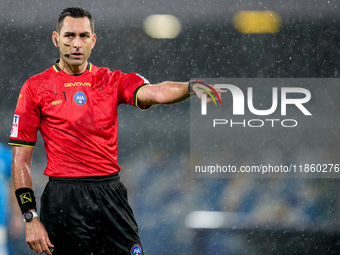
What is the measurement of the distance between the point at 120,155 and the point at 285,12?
2073 mm

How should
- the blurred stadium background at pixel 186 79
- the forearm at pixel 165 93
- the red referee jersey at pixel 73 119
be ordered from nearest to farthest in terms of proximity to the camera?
the forearm at pixel 165 93 < the red referee jersey at pixel 73 119 < the blurred stadium background at pixel 186 79

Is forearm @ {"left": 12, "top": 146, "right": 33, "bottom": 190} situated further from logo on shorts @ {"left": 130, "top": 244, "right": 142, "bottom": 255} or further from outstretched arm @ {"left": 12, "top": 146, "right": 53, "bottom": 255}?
logo on shorts @ {"left": 130, "top": 244, "right": 142, "bottom": 255}

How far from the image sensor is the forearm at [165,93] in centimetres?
286

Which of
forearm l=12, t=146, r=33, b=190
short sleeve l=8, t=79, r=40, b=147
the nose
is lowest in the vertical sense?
forearm l=12, t=146, r=33, b=190

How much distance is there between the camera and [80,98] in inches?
120

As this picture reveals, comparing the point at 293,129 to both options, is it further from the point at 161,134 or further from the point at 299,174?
the point at 161,134

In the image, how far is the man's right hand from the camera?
283 centimetres

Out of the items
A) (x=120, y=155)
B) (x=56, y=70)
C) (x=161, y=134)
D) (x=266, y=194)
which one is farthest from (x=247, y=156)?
(x=56, y=70)

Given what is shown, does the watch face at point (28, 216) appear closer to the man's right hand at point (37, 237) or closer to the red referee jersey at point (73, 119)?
the man's right hand at point (37, 237)

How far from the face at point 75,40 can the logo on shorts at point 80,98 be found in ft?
0.55

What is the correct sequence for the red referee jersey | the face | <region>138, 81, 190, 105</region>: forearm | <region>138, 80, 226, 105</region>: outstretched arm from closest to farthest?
<region>138, 80, 226, 105</region>: outstretched arm, <region>138, 81, 190, 105</region>: forearm, the red referee jersey, the face

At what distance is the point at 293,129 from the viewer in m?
5.54

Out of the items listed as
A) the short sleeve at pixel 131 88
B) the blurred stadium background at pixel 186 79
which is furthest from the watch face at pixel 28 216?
the blurred stadium background at pixel 186 79

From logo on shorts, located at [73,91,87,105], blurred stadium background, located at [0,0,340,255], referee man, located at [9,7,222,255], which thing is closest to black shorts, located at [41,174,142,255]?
referee man, located at [9,7,222,255]
